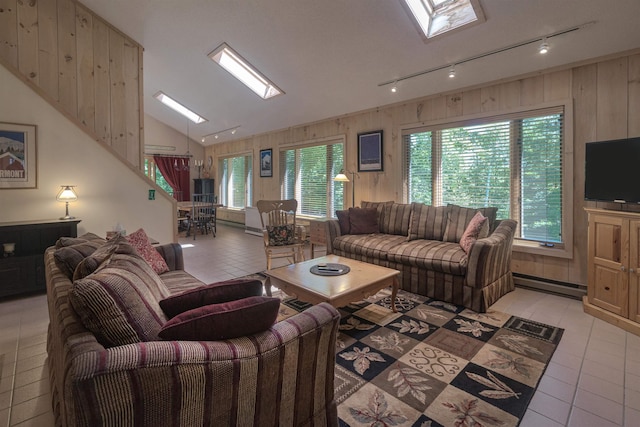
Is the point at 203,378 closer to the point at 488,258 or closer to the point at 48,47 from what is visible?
the point at 488,258

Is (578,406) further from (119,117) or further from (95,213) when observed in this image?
(119,117)

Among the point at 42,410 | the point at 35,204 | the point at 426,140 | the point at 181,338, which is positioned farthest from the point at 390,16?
the point at 35,204

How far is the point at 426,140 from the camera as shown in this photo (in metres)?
4.50

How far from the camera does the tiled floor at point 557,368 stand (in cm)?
167

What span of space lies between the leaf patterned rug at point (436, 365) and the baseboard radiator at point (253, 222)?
4.44 meters

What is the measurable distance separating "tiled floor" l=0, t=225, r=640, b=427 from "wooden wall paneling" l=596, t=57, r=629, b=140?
1.74 meters

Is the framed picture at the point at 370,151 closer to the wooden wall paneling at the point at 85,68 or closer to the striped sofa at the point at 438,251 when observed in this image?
the striped sofa at the point at 438,251

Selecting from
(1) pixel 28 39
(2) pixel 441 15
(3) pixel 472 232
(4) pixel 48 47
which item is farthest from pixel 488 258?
(1) pixel 28 39

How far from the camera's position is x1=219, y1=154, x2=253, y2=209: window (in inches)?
328

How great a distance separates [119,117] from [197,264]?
7.56ft

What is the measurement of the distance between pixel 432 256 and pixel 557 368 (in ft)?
4.58

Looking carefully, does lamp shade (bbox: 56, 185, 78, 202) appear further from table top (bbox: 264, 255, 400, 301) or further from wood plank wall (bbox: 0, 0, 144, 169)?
table top (bbox: 264, 255, 400, 301)

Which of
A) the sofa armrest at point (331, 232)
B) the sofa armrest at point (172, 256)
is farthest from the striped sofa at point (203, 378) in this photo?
the sofa armrest at point (331, 232)

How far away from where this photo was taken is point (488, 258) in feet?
9.70
